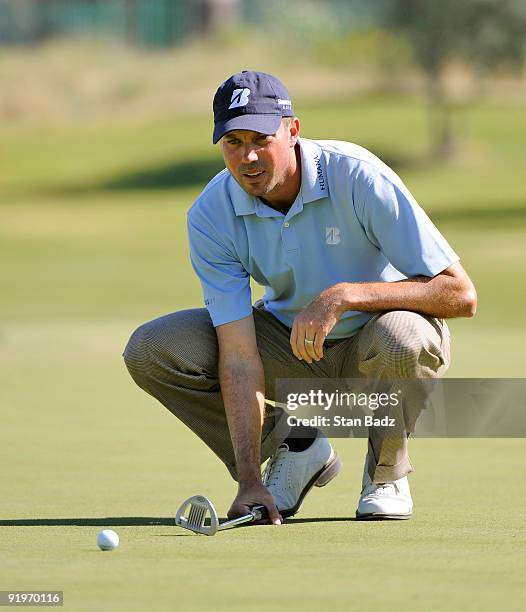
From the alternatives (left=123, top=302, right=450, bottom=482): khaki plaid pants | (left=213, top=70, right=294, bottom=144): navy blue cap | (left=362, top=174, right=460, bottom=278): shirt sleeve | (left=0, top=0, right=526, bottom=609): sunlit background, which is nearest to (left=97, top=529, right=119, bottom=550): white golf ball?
(left=0, top=0, right=526, bottom=609): sunlit background

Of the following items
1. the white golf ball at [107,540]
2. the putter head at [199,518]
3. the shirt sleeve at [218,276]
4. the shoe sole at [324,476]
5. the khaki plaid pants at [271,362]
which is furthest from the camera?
the shoe sole at [324,476]

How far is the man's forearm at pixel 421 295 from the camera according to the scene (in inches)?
221

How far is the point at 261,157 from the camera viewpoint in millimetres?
5590

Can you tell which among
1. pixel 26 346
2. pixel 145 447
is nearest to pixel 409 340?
pixel 145 447

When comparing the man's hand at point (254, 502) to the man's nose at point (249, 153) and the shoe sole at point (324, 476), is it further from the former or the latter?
the man's nose at point (249, 153)

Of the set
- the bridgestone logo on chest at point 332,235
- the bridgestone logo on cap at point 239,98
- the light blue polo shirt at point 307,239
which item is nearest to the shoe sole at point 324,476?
the light blue polo shirt at point 307,239

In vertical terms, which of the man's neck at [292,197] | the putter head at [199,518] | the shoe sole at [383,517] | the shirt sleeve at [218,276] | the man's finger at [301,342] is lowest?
the putter head at [199,518]

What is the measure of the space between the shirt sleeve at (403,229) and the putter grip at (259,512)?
3.43 ft

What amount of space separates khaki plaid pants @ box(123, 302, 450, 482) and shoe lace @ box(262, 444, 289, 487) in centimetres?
4

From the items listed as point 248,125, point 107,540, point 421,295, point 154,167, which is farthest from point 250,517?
point 154,167

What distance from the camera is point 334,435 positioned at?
7.04 metres

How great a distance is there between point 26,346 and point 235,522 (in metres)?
7.27

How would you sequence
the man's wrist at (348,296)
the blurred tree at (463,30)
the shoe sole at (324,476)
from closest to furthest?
the man's wrist at (348,296) → the shoe sole at (324,476) → the blurred tree at (463,30)

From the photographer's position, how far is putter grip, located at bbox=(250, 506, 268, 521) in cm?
538
